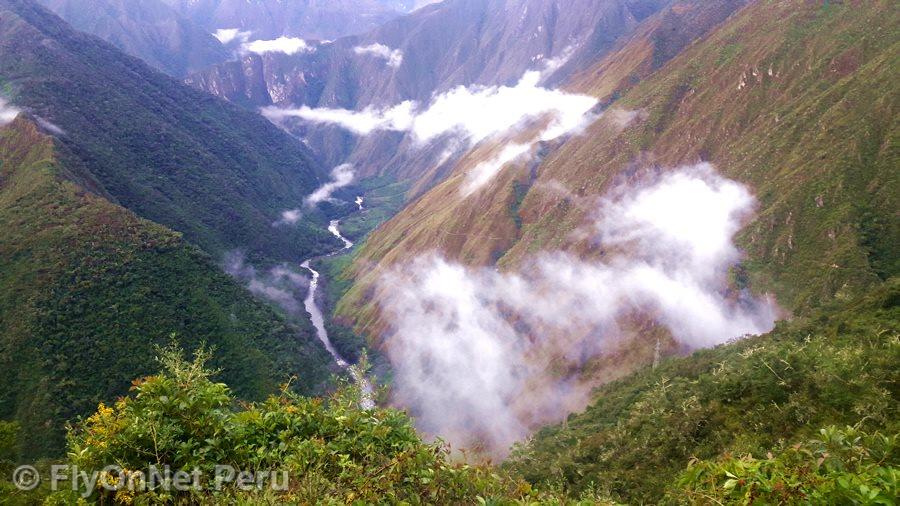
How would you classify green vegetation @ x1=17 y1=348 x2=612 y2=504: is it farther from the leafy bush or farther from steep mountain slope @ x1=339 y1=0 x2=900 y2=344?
Result: steep mountain slope @ x1=339 y1=0 x2=900 y2=344

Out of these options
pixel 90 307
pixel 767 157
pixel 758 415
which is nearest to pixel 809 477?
pixel 758 415

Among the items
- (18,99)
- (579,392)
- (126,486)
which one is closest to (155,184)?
(18,99)

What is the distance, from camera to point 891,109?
102 meters

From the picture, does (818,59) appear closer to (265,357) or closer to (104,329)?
(265,357)

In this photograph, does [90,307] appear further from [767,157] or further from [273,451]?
[767,157]

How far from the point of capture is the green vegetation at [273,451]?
8.30m

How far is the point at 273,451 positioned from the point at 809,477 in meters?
8.65

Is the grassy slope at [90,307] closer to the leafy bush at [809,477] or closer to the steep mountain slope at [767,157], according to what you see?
the leafy bush at [809,477]

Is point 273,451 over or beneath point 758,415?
beneath

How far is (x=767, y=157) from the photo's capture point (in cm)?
12750

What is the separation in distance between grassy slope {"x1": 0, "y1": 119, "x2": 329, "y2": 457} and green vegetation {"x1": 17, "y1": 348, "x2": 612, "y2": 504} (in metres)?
62.8

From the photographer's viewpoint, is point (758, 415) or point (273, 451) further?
point (758, 415)

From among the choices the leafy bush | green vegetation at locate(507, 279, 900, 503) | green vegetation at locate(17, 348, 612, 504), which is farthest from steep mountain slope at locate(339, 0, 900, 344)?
green vegetation at locate(17, 348, 612, 504)

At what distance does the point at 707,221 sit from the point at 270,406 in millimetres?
152613
